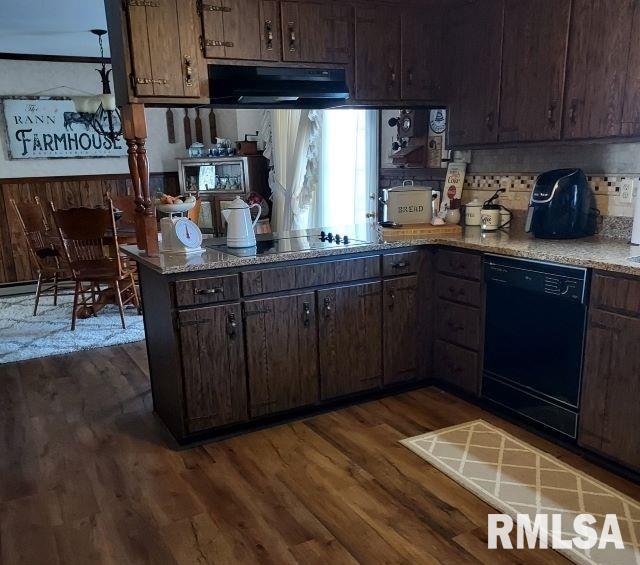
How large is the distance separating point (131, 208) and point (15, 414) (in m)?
3.02

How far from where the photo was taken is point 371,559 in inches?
76.0

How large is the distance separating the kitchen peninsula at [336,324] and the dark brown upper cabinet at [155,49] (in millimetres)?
826

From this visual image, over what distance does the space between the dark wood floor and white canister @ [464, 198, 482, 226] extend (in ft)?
3.63

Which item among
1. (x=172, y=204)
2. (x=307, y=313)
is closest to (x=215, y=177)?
(x=172, y=204)

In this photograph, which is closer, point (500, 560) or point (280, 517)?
point (500, 560)

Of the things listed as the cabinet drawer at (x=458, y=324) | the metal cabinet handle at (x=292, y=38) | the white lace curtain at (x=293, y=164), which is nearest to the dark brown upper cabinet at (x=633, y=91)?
the cabinet drawer at (x=458, y=324)

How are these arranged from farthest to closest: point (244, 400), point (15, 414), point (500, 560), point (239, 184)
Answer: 1. point (239, 184)
2. point (15, 414)
3. point (244, 400)
4. point (500, 560)

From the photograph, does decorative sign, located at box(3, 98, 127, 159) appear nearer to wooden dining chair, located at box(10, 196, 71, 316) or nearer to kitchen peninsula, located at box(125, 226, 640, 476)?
wooden dining chair, located at box(10, 196, 71, 316)

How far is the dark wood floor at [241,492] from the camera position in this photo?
6.57 feet

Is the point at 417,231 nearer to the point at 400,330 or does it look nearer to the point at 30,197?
the point at 400,330

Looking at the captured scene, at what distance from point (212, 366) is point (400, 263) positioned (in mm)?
1163

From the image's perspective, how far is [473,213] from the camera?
3.49 metres

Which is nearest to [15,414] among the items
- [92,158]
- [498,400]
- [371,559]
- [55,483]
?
[55,483]

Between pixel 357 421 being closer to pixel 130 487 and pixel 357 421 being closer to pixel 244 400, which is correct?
pixel 244 400
